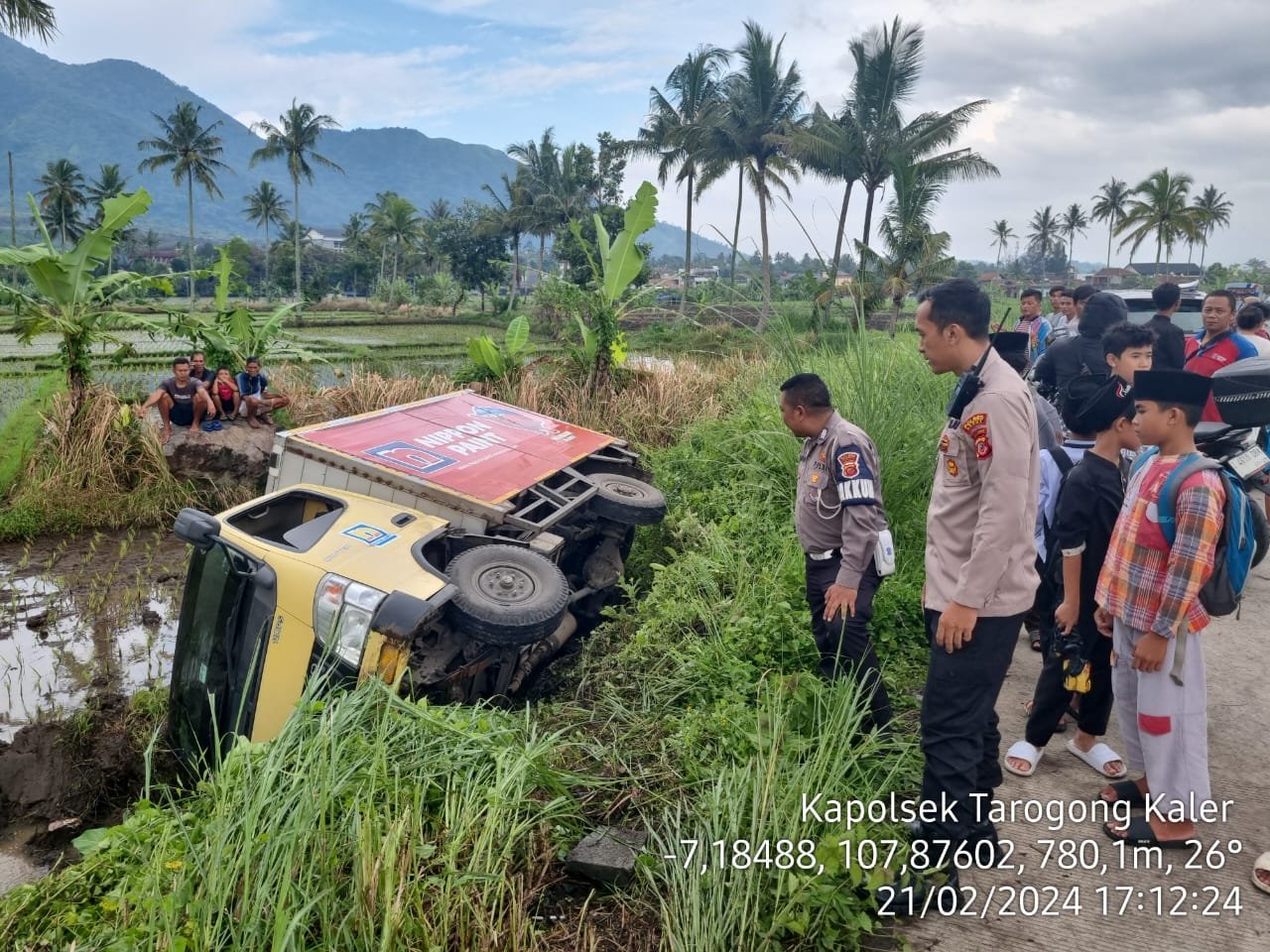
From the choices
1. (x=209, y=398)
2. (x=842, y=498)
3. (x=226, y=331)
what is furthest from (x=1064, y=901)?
(x=226, y=331)

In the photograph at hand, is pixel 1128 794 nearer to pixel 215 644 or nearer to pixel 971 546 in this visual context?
pixel 971 546

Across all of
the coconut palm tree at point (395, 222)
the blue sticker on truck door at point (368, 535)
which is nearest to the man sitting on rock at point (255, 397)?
the blue sticker on truck door at point (368, 535)

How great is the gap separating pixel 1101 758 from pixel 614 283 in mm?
8636

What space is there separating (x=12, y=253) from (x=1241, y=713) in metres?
→ 10.9

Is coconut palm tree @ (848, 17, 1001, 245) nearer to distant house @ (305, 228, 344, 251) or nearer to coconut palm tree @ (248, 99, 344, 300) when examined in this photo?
coconut palm tree @ (248, 99, 344, 300)

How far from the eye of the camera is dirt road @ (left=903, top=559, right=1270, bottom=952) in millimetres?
2551

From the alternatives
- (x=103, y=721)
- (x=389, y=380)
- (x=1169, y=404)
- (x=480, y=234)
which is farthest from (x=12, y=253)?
(x=480, y=234)

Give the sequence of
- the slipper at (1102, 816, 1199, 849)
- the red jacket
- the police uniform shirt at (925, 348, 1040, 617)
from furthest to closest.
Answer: the red jacket < the slipper at (1102, 816, 1199, 849) < the police uniform shirt at (925, 348, 1040, 617)

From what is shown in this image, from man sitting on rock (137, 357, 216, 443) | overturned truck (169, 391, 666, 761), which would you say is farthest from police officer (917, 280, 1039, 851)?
man sitting on rock (137, 357, 216, 443)

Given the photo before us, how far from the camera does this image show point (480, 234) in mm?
50812

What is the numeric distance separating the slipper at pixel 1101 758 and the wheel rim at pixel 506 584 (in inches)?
105

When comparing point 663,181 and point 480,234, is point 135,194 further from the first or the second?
point 480,234

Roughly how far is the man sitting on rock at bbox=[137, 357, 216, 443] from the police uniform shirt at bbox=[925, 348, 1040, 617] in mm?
9139

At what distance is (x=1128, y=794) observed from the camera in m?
3.15
